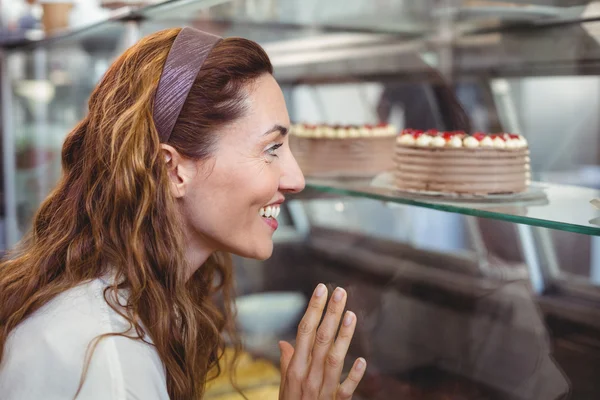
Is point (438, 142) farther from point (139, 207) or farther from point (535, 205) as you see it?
point (139, 207)

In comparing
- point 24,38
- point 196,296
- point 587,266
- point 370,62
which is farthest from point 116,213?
point 24,38

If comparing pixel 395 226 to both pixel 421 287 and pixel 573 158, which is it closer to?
pixel 421 287

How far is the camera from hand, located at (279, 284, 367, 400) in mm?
1153

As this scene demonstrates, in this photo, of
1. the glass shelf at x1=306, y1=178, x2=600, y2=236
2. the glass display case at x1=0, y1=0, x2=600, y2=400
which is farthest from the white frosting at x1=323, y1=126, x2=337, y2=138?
the glass shelf at x1=306, y1=178, x2=600, y2=236

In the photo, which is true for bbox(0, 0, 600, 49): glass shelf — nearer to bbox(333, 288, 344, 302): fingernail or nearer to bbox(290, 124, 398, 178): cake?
bbox(290, 124, 398, 178): cake

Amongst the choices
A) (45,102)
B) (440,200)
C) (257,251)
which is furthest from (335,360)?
(45,102)

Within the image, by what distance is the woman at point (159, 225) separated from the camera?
115 centimetres

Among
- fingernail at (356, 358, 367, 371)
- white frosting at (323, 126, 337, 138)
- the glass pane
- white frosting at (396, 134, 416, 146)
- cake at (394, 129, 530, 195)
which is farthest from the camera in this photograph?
the glass pane

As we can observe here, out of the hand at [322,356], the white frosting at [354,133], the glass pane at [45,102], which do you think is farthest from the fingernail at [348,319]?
the glass pane at [45,102]

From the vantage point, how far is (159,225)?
48.5 inches

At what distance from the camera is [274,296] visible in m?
2.28

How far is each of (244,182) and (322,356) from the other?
12.5 inches

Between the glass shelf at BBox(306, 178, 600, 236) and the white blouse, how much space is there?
0.55 metres

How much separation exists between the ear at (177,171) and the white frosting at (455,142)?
51 cm
